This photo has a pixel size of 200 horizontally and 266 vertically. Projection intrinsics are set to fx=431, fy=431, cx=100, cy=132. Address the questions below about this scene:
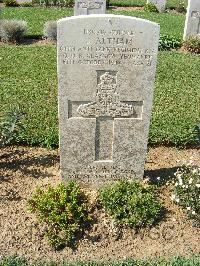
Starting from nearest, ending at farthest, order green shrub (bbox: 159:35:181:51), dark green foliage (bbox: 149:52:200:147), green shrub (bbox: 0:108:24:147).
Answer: green shrub (bbox: 0:108:24:147)
dark green foliage (bbox: 149:52:200:147)
green shrub (bbox: 159:35:181:51)

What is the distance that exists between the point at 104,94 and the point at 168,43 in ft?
29.8

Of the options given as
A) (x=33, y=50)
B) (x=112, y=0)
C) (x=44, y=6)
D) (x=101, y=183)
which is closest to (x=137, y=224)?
(x=101, y=183)

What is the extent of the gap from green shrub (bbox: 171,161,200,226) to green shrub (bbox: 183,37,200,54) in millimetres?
8639

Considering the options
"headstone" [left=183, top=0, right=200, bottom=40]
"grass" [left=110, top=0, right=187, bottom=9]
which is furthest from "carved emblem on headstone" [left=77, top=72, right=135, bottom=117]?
"grass" [left=110, top=0, right=187, bottom=9]

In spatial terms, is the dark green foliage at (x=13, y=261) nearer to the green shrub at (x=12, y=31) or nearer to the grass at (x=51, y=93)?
the grass at (x=51, y=93)

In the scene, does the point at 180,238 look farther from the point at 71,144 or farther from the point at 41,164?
the point at 41,164

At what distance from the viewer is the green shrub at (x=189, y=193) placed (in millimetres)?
5422

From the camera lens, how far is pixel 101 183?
5.99m

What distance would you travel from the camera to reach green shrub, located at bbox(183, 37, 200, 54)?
44.4 feet

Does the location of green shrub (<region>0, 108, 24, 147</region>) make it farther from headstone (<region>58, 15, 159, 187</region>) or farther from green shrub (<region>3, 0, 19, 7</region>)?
green shrub (<region>3, 0, 19, 7</region>)

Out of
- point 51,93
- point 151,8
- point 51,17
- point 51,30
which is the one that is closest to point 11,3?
point 51,17

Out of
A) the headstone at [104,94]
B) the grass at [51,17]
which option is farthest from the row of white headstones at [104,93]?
the grass at [51,17]

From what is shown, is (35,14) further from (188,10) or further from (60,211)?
(60,211)

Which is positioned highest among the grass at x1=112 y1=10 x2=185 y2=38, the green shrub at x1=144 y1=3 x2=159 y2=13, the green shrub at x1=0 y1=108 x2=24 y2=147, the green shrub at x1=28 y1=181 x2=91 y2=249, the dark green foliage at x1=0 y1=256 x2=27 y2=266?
the green shrub at x1=144 y1=3 x2=159 y2=13
